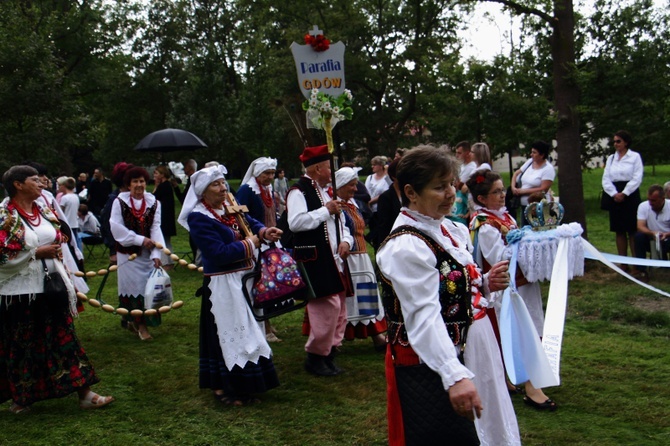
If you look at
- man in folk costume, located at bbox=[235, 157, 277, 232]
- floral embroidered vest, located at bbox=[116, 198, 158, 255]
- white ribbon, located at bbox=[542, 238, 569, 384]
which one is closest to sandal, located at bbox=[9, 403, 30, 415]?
floral embroidered vest, located at bbox=[116, 198, 158, 255]

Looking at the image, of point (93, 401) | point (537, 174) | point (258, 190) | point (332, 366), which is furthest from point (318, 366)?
point (537, 174)

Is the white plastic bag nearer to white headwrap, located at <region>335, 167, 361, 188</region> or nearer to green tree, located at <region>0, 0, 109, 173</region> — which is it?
white headwrap, located at <region>335, 167, 361, 188</region>

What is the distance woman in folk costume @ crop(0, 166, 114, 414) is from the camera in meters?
5.13

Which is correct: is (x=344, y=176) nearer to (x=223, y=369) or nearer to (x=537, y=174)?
(x=223, y=369)

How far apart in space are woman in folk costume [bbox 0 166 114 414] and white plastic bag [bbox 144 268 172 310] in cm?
122

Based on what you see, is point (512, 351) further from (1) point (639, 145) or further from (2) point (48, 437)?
(1) point (639, 145)

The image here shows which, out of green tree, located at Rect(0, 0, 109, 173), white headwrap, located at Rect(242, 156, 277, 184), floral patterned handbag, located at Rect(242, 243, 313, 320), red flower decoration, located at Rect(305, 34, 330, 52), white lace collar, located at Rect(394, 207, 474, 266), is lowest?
floral patterned handbag, located at Rect(242, 243, 313, 320)

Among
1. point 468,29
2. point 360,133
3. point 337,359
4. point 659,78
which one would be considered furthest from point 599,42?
point 337,359

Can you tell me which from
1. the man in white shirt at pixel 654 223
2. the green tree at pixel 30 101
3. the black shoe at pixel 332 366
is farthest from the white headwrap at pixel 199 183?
the green tree at pixel 30 101

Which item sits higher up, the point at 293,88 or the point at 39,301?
the point at 293,88

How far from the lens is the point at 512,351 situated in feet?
12.4

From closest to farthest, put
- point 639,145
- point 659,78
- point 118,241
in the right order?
point 118,241 < point 659,78 < point 639,145

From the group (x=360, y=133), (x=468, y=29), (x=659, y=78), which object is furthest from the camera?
(x=360, y=133)

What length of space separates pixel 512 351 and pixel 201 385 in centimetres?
268
